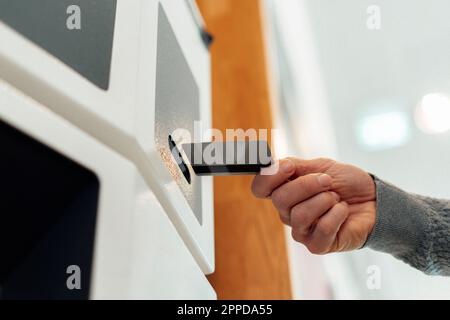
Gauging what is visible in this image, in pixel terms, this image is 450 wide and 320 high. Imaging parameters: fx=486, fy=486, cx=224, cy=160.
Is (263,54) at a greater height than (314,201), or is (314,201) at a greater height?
(263,54)

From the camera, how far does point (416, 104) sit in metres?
1.45

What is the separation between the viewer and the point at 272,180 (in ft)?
2.32

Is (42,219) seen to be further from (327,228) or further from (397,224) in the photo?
(397,224)

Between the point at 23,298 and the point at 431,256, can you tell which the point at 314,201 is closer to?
the point at 431,256

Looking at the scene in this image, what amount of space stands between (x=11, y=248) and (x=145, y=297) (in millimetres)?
139

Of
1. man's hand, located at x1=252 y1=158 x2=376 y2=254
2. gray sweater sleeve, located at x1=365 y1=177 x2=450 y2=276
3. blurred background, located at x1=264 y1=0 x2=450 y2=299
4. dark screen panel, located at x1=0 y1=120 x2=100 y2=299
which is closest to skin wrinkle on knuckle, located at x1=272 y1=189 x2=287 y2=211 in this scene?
man's hand, located at x1=252 y1=158 x2=376 y2=254

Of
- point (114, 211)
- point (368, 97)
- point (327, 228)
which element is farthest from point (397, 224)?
point (368, 97)

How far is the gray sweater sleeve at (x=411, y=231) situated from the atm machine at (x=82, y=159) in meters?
0.36

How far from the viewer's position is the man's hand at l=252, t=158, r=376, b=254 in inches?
28.0

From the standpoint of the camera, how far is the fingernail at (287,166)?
2.33 feet

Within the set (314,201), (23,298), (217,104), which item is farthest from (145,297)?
(217,104)

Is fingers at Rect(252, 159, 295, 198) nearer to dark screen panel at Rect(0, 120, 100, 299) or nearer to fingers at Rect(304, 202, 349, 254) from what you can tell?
fingers at Rect(304, 202, 349, 254)

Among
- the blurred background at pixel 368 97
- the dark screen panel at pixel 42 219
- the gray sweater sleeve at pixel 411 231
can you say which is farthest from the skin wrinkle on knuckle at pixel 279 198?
the blurred background at pixel 368 97

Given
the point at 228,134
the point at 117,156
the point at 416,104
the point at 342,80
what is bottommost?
the point at 117,156
